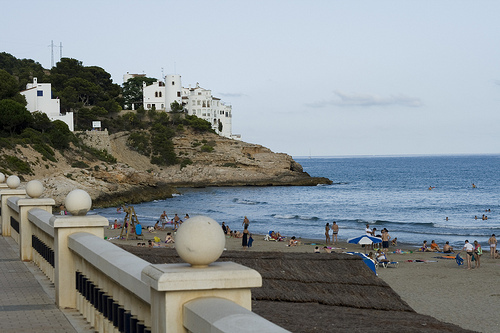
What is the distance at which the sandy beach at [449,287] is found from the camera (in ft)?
54.7

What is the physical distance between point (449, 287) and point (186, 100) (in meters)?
101

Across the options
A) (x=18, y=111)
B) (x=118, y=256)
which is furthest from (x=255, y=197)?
(x=118, y=256)

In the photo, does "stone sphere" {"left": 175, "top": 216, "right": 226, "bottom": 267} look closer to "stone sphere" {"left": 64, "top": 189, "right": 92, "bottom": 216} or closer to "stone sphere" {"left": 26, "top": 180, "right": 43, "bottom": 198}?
"stone sphere" {"left": 64, "top": 189, "right": 92, "bottom": 216}

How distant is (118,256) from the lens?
522cm

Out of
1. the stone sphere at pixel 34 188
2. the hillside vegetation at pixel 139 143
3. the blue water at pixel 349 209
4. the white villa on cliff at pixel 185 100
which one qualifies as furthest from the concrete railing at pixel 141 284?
the white villa on cliff at pixel 185 100

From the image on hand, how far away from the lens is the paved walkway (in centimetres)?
623

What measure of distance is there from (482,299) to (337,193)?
225 feet

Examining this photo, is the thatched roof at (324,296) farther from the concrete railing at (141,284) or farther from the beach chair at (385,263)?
the beach chair at (385,263)

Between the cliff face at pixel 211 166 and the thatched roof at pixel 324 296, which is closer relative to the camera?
the thatched roof at pixel 324 296

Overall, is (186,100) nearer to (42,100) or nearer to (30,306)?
(42,100)

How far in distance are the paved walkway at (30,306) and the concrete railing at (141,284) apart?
0.15 meters

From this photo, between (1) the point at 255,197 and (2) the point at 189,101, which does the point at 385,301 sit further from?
(2) the point at 189,101

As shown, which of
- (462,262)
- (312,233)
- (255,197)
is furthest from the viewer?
(255,197)

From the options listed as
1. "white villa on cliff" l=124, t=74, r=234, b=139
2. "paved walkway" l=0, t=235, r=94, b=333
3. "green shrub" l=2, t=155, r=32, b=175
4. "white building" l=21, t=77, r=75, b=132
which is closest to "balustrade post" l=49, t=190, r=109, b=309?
"paved walkway" l=0, t=235, r=94, b=333
